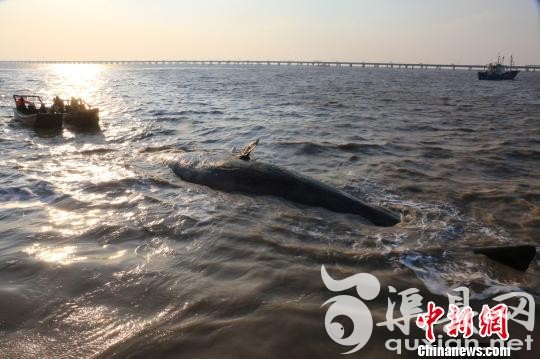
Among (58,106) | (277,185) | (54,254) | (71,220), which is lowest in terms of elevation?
(54,254)

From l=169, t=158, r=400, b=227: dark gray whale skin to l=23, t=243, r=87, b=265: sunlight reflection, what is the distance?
390cm

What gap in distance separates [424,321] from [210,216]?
4.55 m

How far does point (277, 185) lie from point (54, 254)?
4570 millimetres

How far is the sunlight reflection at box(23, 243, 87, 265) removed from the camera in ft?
18.9

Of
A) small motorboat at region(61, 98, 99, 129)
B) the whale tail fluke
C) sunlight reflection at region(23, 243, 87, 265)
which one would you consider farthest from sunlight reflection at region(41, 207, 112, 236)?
small motorboat at region(61, 98, 99, 129)

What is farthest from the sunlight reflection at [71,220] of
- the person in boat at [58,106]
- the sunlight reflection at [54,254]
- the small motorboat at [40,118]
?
the person in boat at [58,106]

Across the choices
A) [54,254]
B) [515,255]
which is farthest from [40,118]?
[515,255]

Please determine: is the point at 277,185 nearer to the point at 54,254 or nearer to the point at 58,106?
the point at 54,254

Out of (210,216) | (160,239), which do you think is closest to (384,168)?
(210,216)

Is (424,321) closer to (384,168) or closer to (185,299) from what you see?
(185,299)

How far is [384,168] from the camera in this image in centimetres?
1145

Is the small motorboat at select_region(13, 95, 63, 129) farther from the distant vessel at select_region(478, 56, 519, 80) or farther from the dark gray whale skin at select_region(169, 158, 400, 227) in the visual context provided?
the distant vessel at select_region(478, 56, 519, 80)

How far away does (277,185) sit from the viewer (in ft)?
28.1

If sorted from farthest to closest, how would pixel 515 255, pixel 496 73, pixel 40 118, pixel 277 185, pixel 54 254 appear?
pixel 496 73 < pixel 40 118 < pixel 277 185 < pixel 54 254 < pixel 515 255
